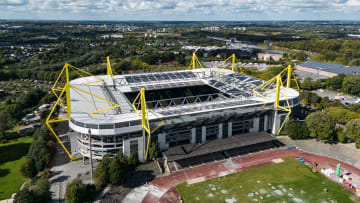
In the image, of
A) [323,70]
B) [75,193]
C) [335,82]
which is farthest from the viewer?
[323,70]

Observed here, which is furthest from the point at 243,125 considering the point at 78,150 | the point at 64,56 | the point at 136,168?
the point at 64,56

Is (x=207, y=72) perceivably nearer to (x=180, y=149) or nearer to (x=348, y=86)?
(x=180, y=149)

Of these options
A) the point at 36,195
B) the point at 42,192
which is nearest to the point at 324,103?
the point at 42,192

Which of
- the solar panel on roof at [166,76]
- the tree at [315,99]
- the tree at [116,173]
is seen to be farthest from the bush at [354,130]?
the tree at [116,173]

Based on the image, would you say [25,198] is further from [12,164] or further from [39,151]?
[12,164]

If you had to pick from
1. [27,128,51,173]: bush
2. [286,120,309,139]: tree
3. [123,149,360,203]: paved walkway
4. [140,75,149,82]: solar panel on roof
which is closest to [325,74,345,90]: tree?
[286,120,309,139]: tree

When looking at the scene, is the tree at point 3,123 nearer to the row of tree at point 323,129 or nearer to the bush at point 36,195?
the bush at point 36,195
